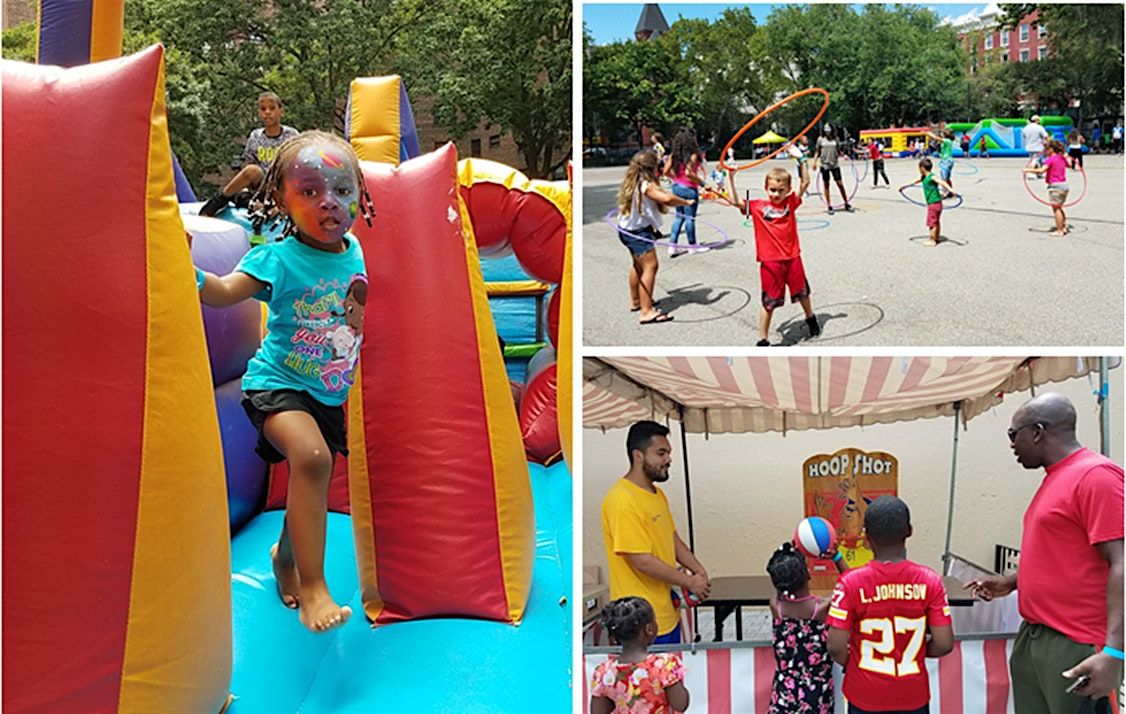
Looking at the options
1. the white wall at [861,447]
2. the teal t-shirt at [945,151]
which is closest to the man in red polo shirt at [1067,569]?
the white wall at [861,447]

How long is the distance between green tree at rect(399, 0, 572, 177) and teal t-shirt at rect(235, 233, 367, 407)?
19.5 m

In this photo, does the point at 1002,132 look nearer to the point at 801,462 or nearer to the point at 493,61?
the point at 801,462

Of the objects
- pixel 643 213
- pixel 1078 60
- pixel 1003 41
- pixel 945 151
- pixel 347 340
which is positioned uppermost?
pixel 1003 41

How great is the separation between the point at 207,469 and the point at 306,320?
455mm

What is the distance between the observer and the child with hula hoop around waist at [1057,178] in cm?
732

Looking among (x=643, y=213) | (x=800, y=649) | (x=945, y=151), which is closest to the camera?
(x=800, y=649)

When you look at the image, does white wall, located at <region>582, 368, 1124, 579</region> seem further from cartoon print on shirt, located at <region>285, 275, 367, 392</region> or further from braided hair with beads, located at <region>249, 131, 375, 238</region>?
braided hair with beads, located at <region>249, 131, 375, 238</region>

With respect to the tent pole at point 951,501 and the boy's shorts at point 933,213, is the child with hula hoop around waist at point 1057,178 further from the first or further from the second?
the tent pole at point 951,501

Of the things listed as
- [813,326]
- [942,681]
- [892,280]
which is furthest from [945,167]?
[942,681]

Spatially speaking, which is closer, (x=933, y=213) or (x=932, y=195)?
(x=932, y=195)

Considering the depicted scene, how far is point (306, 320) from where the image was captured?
2.15m

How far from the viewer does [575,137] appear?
7.50ft

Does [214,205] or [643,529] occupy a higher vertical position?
[214,205]

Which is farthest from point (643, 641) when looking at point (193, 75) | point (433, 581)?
point (193, 75)
